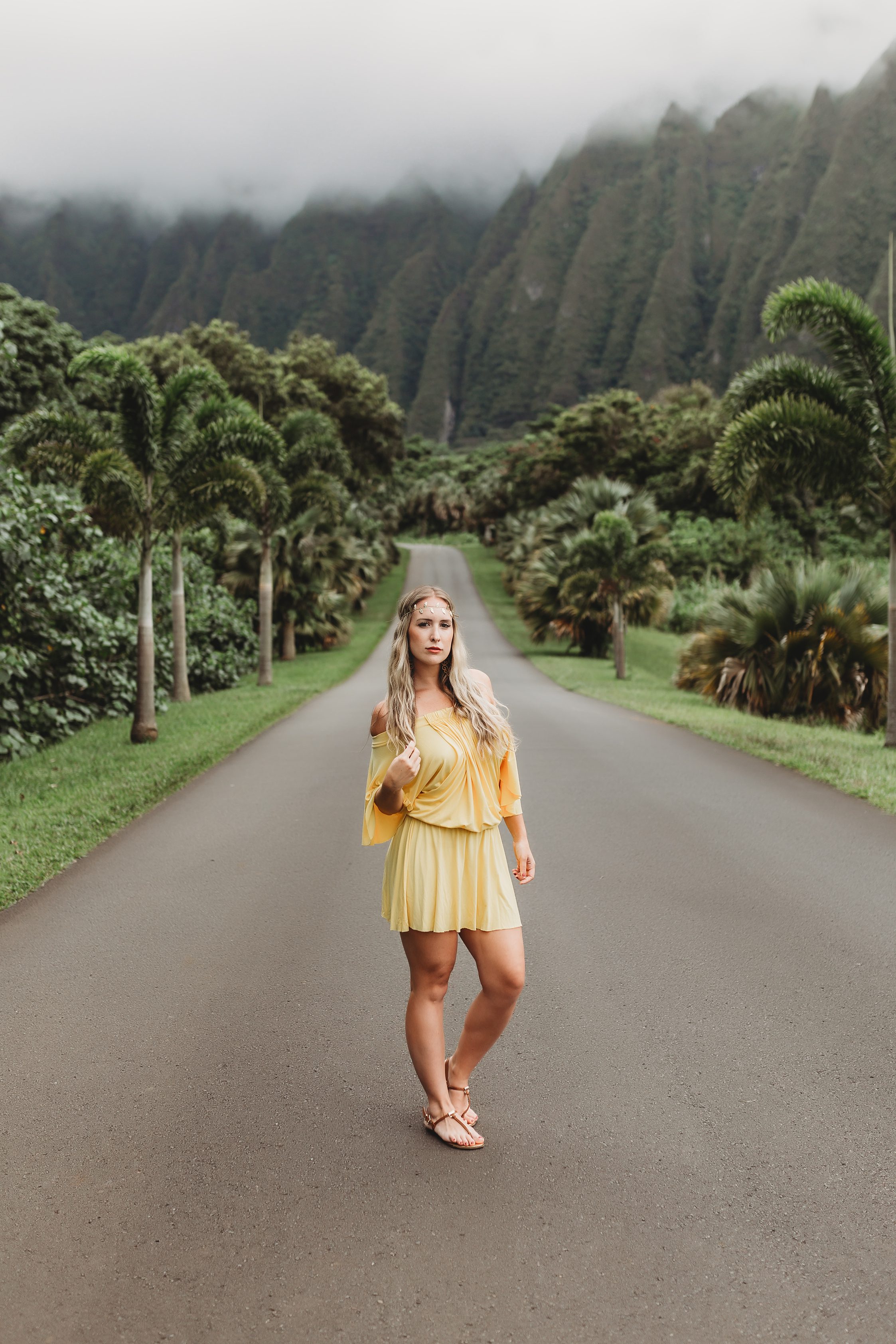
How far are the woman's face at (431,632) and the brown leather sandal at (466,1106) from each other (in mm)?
1429

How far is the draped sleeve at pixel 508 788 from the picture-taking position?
3199 mm

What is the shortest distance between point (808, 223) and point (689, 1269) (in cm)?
14875

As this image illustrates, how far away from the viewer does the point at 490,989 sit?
307cm

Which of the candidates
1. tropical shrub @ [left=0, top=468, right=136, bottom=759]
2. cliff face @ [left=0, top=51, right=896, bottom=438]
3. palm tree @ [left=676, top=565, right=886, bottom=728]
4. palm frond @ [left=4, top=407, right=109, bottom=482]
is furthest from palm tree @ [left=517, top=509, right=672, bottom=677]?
cliff face @ [left=0, top=51, right=896, bottom=438]

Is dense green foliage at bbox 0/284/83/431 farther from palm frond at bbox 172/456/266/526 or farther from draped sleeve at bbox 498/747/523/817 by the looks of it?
draped sleeve at bbox 498/747/523/817

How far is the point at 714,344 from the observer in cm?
14338

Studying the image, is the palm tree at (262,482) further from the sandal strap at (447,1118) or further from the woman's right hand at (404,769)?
the sandal strap at (447,1118)

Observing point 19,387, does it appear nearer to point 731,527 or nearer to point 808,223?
point 731,527

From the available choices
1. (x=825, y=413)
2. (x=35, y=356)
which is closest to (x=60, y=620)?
(x=825, y=413)

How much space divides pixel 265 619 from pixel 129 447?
937 cm

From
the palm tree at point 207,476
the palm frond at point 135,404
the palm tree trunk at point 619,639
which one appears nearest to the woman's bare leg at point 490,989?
the palm frond at point 135,404

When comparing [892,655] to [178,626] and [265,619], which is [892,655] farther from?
[265,619]

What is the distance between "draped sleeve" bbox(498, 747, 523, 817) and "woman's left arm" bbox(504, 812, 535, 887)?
25 millimetres

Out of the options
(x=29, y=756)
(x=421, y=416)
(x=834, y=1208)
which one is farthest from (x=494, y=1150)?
(x=421, y=416)
